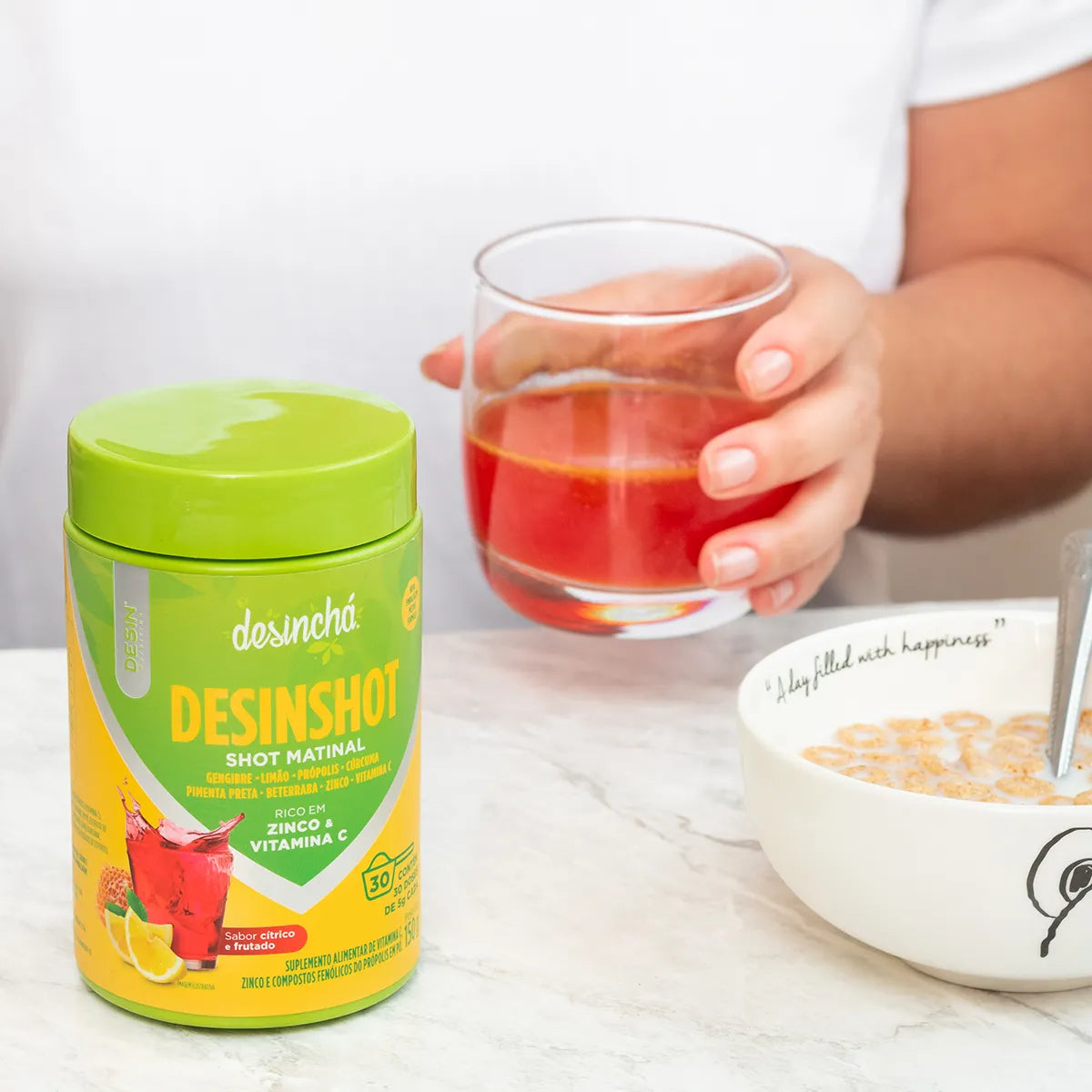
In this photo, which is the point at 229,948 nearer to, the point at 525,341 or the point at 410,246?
the point at 525,341

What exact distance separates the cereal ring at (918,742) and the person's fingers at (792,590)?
0.15 m

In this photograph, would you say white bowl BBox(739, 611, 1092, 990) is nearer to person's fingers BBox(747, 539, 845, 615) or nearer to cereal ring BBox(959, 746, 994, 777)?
cereal ring BBox(959, 746, 994, 777)

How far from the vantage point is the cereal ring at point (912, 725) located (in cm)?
60

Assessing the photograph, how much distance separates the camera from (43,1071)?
0.45 m

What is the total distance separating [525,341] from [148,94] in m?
0.38

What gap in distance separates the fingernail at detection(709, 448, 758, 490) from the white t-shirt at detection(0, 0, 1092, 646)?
0.37 metres

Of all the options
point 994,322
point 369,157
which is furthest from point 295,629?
point 994,322

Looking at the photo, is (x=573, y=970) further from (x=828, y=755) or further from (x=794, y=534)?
(x=794, y=534)

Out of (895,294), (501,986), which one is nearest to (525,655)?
(501,986)

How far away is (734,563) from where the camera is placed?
677 mm

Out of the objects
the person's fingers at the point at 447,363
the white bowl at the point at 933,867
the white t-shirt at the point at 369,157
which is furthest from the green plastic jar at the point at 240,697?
the white t-shirt at the point at 369,157

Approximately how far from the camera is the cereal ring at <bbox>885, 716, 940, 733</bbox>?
1.95 ft

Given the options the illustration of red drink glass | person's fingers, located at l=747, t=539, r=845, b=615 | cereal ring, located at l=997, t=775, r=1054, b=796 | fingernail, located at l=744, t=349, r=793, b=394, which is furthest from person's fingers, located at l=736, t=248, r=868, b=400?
the illustration of red drink glass

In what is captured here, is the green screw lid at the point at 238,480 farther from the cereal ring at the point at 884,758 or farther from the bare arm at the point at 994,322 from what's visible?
the bare arm at the point at 994,322
